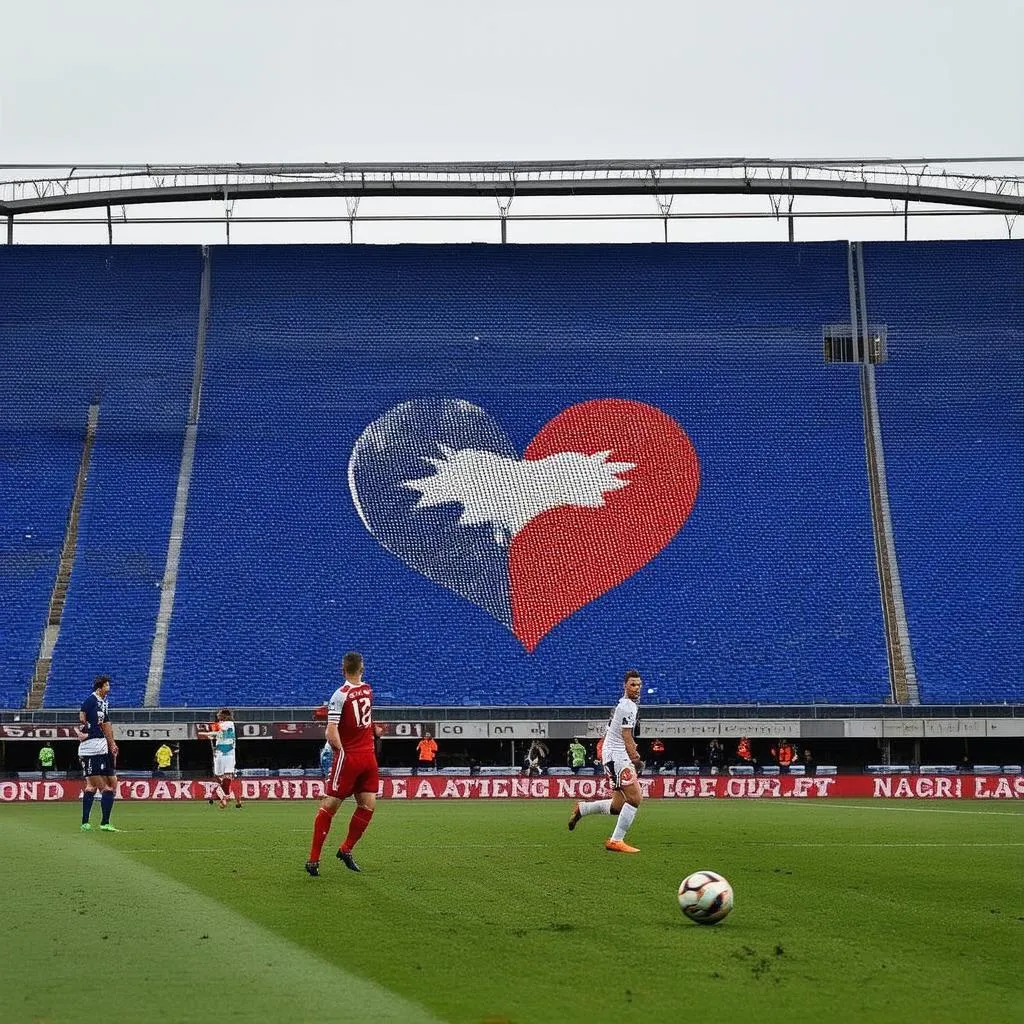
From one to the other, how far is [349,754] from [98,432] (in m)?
36.3

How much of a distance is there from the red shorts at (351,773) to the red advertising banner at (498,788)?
68.7ft

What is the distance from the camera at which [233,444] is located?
48.5m

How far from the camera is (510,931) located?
36.0 feet

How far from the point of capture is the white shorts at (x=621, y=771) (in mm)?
18109

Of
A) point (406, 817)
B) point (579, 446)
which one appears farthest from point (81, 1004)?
point (579, 446)

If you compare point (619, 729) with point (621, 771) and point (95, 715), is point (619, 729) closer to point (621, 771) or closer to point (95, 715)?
point (621, 771)

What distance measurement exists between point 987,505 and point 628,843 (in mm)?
31050

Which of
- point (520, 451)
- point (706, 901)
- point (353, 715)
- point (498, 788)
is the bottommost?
point (706, 901)

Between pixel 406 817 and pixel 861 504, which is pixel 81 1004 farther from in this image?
pixel 861 504

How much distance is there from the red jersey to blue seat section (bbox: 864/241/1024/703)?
96.0 feet

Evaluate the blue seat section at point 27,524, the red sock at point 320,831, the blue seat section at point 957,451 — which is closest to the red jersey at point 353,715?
the red sock at point 320,831

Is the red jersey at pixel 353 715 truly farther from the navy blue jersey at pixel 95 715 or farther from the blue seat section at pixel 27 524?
the blue seat section at pixel 27 524

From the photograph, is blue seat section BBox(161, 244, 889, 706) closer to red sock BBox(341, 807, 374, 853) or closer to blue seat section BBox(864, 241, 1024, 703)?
blue seat section BBox(864, 241, 1024, 703)

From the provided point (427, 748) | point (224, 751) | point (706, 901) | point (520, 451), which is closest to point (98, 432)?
point (520, 451)
